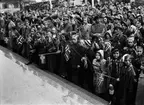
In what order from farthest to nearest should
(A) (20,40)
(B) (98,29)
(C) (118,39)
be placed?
(A) (20,40), (B) (98,29), (C) (118,39)

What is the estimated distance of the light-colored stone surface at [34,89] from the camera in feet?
23.6

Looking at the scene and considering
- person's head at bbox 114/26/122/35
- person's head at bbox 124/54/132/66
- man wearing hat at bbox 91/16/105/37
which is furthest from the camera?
man wearing hat at bbox 91/16/105/37

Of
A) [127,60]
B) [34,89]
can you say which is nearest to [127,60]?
[127,60]

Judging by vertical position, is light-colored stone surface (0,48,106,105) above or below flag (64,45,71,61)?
below

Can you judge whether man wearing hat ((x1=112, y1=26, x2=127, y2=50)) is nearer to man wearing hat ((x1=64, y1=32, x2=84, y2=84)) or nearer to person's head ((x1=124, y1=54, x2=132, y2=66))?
man wearing hat ((x1=64, y1=32, x2=84, y2=84))

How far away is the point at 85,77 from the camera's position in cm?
727

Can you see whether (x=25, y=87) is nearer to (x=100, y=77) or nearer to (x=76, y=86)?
(x=76, y=86)

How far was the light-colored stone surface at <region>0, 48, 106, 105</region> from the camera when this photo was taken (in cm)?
719

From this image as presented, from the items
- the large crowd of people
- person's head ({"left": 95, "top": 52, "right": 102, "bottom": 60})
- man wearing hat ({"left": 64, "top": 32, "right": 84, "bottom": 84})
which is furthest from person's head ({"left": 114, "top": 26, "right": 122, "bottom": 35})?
person's head ({"left": 95, "top": 52, "right": 102, "bottom": 60})

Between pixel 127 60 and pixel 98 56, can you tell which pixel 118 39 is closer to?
pixel 98 56

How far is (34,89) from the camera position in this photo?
809 centimetres

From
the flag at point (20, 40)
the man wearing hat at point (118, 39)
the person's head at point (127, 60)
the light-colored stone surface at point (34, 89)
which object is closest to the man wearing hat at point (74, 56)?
the light-colored stone surface at point (34, 89)

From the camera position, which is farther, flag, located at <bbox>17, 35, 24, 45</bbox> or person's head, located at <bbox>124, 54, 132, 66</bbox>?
flag, located at <bbox>17, 35, 24, 45</bbox>

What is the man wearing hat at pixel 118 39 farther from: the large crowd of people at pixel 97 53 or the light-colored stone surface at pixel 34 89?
the light-colored stone surface at pixel 34 89
